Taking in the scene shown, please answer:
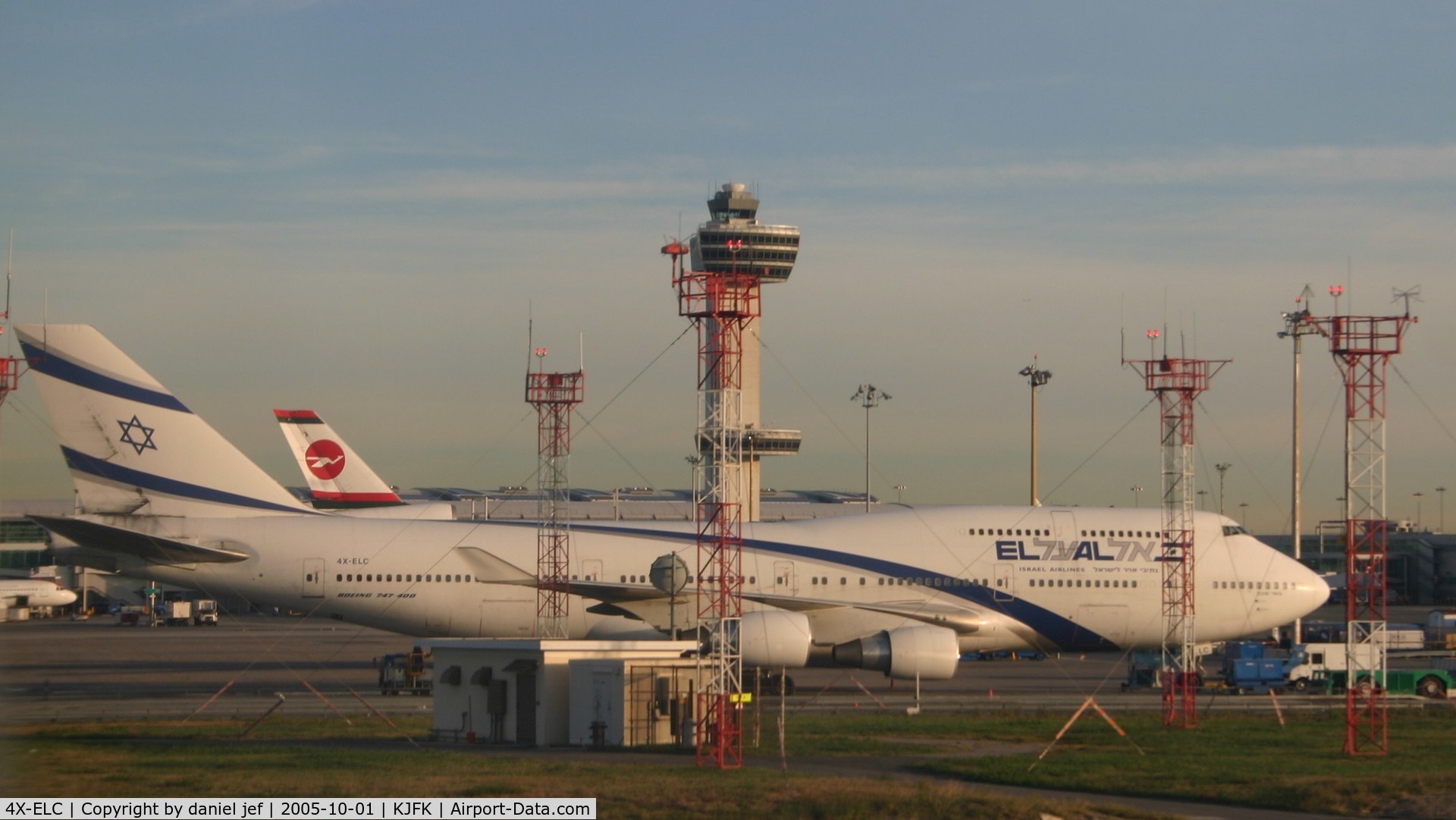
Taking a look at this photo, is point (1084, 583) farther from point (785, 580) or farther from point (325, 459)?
point (325, 459)

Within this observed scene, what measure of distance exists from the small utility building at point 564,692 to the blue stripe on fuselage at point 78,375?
54.3 feet

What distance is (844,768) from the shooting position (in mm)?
26750

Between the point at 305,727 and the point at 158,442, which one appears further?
the point at 158,442

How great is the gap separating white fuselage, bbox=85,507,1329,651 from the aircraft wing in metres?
0.39

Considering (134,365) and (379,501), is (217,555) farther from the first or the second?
(379,501)

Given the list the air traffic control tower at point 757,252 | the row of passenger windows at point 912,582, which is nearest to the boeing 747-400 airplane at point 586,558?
the row of passenger windows at point 912,582

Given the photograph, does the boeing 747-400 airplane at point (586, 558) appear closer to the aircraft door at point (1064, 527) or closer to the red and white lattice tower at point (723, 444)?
the aircraft door at point (1064, 527)

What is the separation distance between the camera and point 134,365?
146 feet

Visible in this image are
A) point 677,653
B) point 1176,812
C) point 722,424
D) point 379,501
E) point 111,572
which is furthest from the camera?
point 379,501

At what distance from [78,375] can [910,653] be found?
79.0 feet

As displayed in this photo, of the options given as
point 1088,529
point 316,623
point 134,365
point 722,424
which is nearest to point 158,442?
point 134,365

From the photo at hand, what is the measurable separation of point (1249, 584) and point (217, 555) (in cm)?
3084

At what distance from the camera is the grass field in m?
21.4

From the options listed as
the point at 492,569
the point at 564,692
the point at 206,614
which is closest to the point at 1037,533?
the point at 492,569
